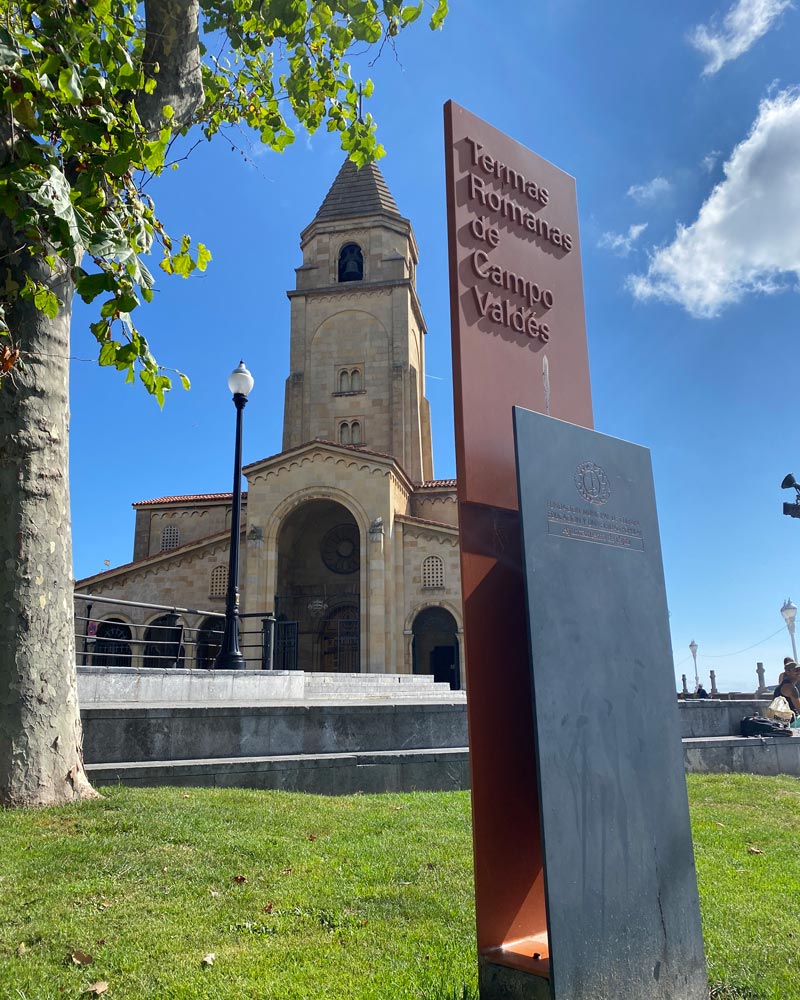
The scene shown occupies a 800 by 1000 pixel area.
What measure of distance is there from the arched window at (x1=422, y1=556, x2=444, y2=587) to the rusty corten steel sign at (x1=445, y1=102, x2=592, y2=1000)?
21.7 m

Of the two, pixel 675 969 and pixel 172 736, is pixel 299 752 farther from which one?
pixel 675 969

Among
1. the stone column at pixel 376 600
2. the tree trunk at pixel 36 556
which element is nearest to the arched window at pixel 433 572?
the stone column at pixel 376 600

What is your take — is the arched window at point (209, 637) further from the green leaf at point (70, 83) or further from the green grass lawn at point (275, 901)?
the green leaf at point (70, 83)

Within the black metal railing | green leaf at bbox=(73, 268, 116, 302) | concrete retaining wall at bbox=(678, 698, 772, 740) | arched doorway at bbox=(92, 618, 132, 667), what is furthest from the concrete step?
arched doorway at bbox=(92, 618, 132, 667)

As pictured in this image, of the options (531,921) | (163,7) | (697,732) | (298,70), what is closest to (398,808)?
(531,921)

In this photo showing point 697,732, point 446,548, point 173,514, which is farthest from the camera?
point 173,514

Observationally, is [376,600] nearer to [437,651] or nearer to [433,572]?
[433,572]

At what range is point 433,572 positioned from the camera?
1029 inches

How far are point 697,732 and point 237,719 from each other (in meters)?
7.21

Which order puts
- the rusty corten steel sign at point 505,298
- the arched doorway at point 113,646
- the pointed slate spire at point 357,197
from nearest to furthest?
the rusty corten steel sign at point 505,298 → the arched doorway at point 113,646 → the pointed slate spire at point 357,197

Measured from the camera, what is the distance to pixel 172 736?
7.57 metres

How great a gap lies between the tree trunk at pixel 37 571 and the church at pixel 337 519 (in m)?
12.9

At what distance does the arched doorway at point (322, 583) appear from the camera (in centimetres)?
2892

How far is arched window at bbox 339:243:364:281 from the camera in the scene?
38.0 metres
